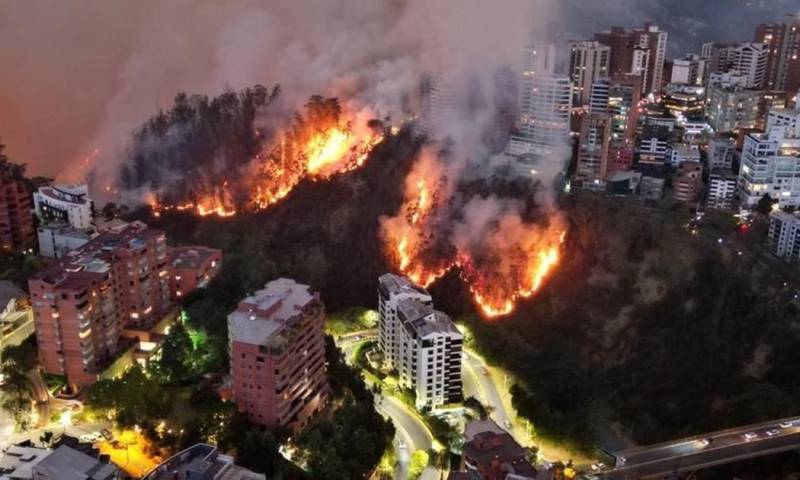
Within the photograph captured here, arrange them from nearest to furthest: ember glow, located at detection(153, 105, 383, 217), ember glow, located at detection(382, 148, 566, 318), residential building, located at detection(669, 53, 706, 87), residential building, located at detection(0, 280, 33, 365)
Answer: residential building, located at detection(0, 280, 33, 365)
ember glow, located at detection(382, 148, 566, 318)
ember glow, located at detection(153, 105, 383, 217)
residential building, located at detection(669, 53, 706, 87)

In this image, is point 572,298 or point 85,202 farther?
point 85,202

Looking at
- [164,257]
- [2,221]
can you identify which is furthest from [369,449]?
[2,221]

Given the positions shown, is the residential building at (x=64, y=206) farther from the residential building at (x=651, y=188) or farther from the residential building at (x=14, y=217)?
the residential building at (x=651, y=188)

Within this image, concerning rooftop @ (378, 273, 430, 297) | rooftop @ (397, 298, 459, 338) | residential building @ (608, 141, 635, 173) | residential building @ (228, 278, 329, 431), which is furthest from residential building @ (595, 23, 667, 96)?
residential building @ (228, 278, 329, 431)

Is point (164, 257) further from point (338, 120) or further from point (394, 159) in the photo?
point (338, 120)

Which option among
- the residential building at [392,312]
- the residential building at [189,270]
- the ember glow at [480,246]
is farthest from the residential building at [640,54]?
the residential building at [189,270]

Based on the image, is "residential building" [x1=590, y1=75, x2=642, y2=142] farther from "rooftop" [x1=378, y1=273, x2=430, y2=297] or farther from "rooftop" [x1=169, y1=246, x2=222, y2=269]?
"rooftop" [x1=169, y1=246, x2=222, y2=269]
